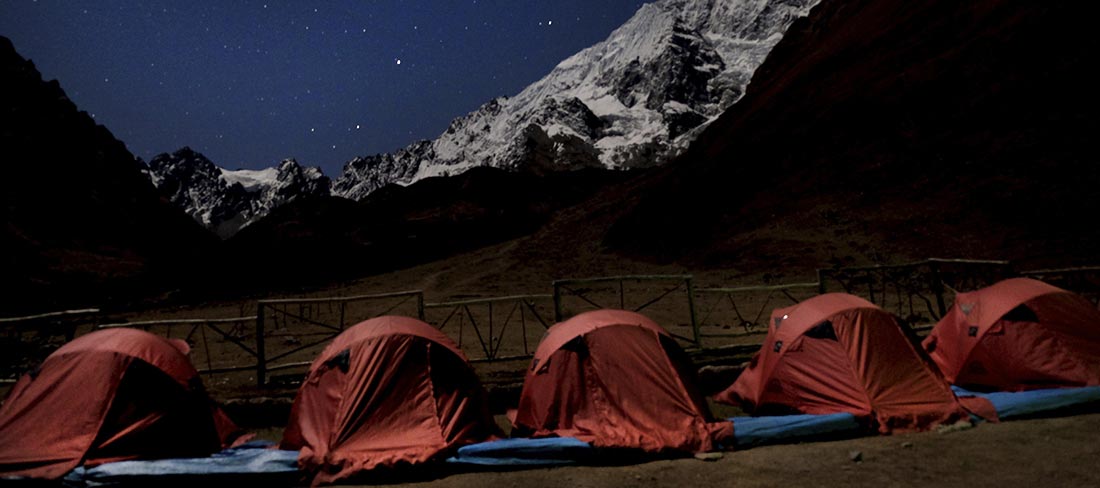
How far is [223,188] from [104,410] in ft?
632

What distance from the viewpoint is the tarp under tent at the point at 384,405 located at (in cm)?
573

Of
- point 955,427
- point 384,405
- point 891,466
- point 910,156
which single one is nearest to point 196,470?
point 384,405

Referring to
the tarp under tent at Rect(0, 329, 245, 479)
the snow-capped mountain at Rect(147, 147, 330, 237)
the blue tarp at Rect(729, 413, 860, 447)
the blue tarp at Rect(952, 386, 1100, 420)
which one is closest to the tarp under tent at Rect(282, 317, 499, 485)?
the tarp under tent at Rect(0, 329, 245, 479)

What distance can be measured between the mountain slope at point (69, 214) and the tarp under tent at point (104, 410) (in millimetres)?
34451

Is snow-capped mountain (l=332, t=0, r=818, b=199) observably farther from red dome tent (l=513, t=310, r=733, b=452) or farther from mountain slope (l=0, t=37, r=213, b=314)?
red dome tent (l=513, t=310, r=733, b=452)

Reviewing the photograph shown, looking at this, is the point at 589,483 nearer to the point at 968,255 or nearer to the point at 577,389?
the point at 577,389

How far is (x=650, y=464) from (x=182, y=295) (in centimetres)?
4018

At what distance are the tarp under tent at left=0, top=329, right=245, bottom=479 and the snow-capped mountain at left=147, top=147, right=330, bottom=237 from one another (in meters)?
164

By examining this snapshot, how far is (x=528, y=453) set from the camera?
232 inches

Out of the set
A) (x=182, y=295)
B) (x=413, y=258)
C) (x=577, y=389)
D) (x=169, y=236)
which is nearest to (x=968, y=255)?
(x=577, y=389)

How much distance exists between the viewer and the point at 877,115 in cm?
3139

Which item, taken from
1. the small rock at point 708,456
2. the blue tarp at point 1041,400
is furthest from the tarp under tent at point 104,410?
the blue tarp at point 1041,400

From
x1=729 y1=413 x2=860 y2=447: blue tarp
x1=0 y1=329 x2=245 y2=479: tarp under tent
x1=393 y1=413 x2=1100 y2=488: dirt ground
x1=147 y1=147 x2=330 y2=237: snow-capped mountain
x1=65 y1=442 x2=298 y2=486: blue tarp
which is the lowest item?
x1=393 y1=413 x2=1100 y2=488: dirt ground

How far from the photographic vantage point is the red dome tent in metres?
6.10
